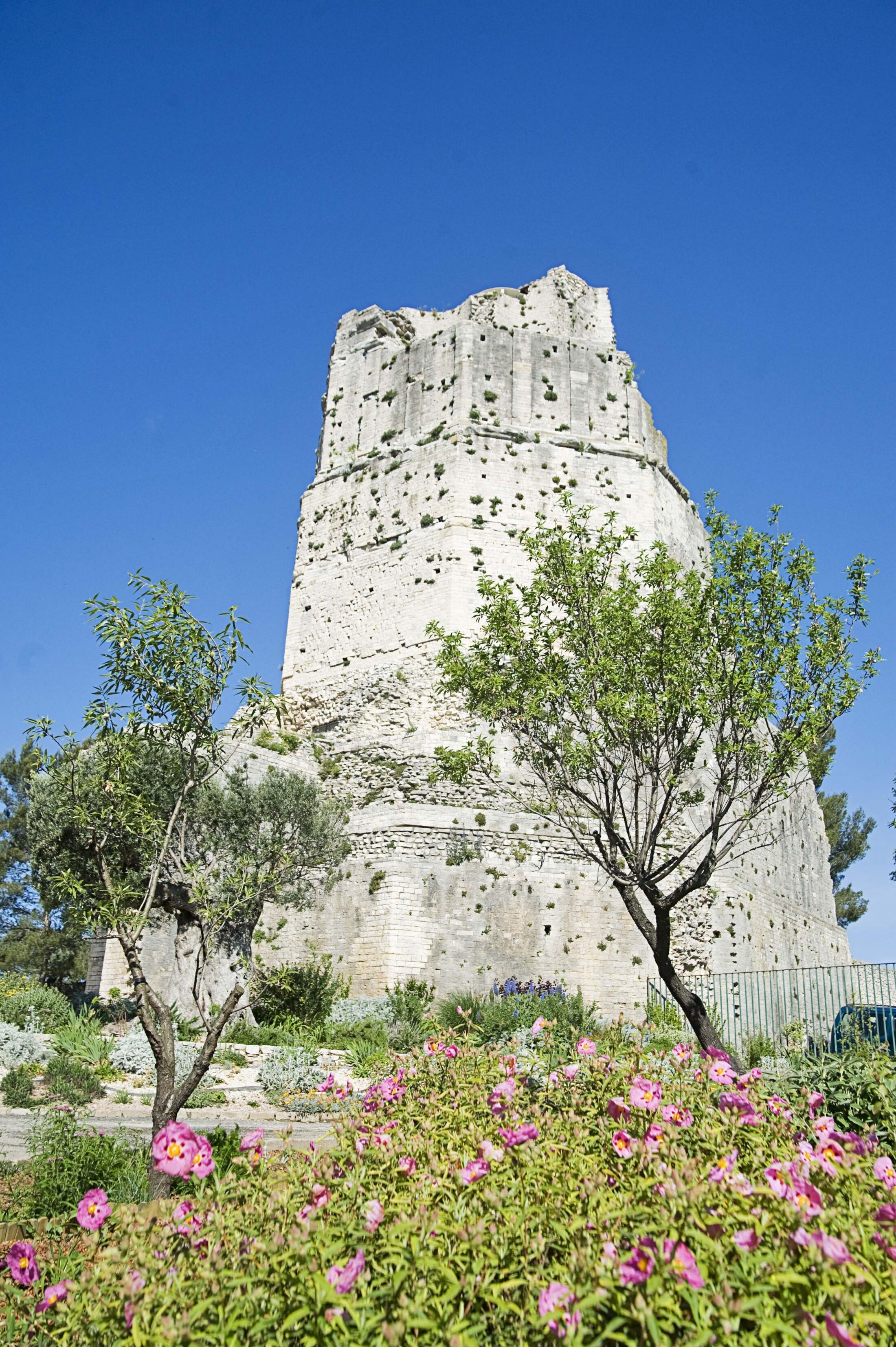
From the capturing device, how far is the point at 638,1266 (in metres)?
2.70

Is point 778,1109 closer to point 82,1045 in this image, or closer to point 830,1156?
point 830,1156

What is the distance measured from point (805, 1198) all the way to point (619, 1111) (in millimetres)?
1232

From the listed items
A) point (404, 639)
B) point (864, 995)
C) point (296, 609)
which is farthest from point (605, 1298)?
point (296, 609)

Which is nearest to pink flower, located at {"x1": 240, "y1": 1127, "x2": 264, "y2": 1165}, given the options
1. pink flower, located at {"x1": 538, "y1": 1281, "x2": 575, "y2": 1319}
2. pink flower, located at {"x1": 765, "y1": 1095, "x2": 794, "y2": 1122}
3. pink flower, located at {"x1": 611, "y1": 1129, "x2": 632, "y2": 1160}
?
pink flower, located at {"x1": 611, "y1": 1129, "x2": 632, "y2": 1160}

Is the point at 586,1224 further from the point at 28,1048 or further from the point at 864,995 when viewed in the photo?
the point at 864,995

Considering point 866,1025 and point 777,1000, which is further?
point 777,1000

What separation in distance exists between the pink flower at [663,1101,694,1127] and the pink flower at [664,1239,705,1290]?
1.34 m

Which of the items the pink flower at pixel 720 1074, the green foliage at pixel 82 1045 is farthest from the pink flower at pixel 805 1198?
the green foliage at pixel 82 1045

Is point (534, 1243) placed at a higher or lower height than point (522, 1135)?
lower

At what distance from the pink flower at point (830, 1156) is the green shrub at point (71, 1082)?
30.8 ft

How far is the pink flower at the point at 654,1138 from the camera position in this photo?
3.70 meters

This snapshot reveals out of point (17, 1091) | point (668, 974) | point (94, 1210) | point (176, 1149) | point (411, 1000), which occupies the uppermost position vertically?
point (668, 974)

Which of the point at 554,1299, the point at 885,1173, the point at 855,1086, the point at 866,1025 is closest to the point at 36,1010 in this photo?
the point at 866,1025

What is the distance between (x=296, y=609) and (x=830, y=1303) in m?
24.7
